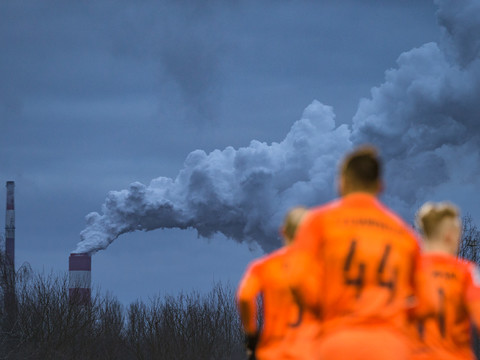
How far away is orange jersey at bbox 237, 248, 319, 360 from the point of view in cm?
650

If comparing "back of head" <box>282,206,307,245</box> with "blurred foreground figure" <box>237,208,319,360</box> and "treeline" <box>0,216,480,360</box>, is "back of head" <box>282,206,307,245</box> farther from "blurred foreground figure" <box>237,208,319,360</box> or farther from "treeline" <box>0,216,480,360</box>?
"treeline" <box>0,216,480,360</box>

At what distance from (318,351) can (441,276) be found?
Answer: 2.19m

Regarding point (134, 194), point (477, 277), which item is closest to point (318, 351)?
point (477, 277)

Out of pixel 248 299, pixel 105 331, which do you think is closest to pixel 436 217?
pixel 248 299

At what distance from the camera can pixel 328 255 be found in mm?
5418

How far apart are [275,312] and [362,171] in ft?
8.33

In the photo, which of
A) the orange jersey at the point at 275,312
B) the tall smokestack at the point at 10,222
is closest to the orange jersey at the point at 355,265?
the orange jersey at the point at 275,312

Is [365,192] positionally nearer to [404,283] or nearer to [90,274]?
[404,283]

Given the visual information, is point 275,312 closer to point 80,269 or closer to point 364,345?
point 364,345

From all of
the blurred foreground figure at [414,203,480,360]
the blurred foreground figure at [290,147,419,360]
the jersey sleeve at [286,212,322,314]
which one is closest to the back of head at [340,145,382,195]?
the blurred foreground figure at [290,147,419,360]

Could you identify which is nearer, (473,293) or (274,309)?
(473,293)

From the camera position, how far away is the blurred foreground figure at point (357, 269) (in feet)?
17.5

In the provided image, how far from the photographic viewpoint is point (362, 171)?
5.46 m

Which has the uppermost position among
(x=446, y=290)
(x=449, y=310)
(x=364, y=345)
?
(x=446, y=290)
